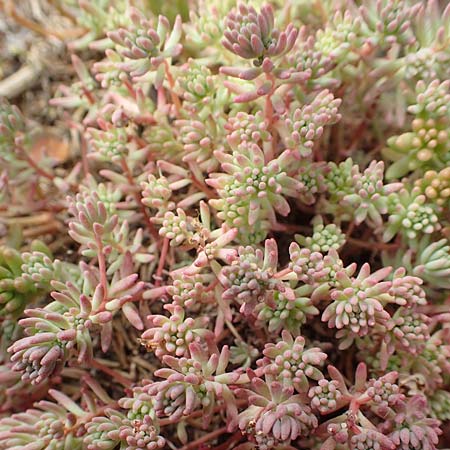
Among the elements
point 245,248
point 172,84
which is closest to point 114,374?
point 245,248

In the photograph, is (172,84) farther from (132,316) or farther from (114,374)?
(114,374)

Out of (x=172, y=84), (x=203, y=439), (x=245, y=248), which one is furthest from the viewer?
(x=172, y=84)

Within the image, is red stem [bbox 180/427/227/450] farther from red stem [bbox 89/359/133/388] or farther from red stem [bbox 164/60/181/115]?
red stem [bbox 164/60/181/115]

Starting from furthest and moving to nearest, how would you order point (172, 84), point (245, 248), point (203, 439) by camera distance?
point (172, 84)
point (203, 439)
point (245, 248)

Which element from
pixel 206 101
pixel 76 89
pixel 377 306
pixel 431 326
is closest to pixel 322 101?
pixel 206 101

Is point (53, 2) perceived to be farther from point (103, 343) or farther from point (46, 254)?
point (103, 343)

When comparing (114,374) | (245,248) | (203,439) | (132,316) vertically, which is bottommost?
(203,439)

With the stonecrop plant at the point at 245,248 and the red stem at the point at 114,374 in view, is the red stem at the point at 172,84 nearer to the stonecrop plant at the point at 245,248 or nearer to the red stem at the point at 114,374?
the stonecrop plant at the point at 245,248

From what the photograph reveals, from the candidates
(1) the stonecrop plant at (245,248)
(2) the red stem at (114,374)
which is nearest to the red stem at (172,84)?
(1) the stonecrop plant at (245,248)

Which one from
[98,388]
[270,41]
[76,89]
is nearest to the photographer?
[270,41]
